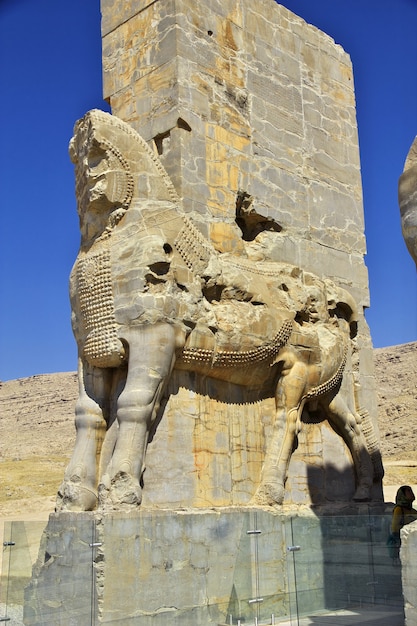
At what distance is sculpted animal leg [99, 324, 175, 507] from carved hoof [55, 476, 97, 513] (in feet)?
1.10

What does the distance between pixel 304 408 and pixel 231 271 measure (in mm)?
1805

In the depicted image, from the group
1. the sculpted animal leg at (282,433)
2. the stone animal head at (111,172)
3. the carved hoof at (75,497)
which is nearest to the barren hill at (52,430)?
the sculpted animal leg at (282,433)

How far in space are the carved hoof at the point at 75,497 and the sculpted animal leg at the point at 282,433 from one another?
1.68 meters

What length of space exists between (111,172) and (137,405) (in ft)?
7.12

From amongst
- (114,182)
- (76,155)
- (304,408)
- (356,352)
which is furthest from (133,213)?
(356,352)

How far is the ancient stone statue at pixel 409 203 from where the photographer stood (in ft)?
18.5

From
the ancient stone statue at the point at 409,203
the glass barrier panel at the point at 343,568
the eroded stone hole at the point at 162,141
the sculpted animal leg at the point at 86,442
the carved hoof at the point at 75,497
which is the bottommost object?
the glass barrier panel at the point at 343,568

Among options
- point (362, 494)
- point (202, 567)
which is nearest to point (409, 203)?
point (202, 567)

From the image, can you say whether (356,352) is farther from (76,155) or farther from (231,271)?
(76,155)

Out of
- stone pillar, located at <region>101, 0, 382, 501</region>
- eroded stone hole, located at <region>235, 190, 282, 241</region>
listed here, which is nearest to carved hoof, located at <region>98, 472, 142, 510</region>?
stone pillar, located at <region>101, 0, 382, 501</region>

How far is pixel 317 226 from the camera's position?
9781 millimetres

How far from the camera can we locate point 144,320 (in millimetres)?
7184

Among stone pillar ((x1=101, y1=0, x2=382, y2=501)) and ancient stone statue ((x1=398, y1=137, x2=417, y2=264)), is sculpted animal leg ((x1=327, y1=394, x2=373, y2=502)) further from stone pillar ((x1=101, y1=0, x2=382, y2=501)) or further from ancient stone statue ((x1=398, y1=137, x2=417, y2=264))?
ancient stone statue ((x1=398, y1=137, x2=417, y2=264))

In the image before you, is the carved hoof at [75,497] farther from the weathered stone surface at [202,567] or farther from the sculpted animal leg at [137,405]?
the sculpted animal leg at [137,405]
